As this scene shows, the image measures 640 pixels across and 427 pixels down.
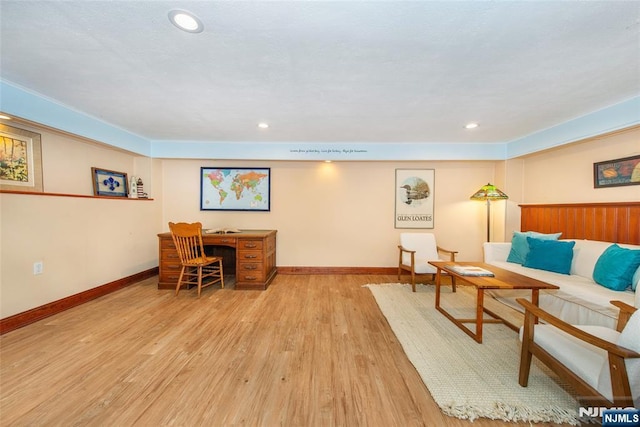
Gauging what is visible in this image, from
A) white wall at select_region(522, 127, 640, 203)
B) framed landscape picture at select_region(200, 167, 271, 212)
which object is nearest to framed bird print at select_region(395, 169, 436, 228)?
white wall at select_region(522, 127, 640, 203)

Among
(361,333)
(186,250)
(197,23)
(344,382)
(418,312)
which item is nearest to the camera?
(197,23)

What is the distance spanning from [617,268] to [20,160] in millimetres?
6178

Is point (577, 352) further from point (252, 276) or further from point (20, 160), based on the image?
point (20, 160)

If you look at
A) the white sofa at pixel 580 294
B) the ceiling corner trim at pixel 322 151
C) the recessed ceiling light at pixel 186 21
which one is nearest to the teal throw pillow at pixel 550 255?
the white sofa at pixel 580 294

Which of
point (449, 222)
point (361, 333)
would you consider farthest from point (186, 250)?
point (449, 222)

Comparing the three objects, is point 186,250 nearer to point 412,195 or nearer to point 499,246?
point 412,195

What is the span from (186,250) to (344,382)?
2807 mm

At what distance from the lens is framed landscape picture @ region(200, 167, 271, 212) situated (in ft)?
14.3

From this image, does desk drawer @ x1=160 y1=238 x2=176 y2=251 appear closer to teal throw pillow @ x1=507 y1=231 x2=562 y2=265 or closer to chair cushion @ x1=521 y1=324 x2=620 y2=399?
chair cushion @ x1=521 y1=324 x2=620 y2=399

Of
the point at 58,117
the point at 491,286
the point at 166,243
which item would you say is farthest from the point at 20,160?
the point at 491,286

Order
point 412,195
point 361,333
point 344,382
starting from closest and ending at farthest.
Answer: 1. point 344,382
2. point 361,333
3. point 412,195

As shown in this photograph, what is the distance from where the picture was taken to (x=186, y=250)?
339 centimetres

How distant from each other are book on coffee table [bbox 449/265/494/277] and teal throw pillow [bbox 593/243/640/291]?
1.00m

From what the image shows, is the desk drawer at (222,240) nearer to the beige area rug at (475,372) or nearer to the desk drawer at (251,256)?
the desk drawer at (251,256)
